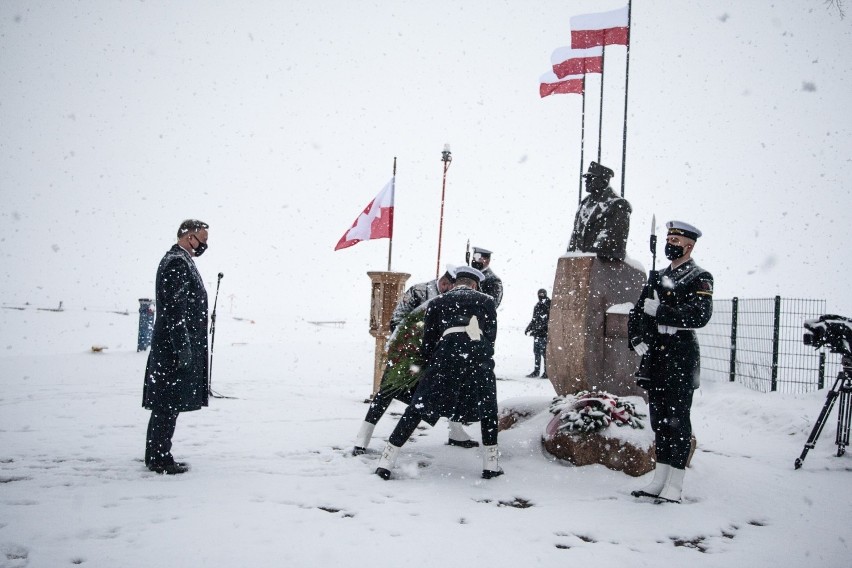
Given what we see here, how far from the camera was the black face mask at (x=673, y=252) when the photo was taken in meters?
3.94

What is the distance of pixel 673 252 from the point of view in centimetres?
395

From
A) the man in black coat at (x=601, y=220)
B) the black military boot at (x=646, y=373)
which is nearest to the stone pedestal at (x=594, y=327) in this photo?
the man in black coat at (x=601, y=220)

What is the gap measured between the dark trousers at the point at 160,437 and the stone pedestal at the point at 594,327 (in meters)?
3.94

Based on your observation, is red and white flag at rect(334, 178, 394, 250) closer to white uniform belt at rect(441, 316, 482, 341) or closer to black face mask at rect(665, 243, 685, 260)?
white uniform belt at rect(441, 316, 482, 341)

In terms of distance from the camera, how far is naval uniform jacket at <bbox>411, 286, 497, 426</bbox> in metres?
4.09

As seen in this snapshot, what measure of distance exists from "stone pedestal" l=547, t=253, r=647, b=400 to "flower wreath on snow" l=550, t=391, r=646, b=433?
678mm

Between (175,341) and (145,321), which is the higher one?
(175,341)

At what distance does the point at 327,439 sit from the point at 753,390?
291 inches

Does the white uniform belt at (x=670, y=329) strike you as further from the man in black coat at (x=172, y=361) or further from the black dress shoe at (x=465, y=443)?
the man in black coat at (x=172, y=361)

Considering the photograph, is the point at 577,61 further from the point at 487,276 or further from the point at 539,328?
the point at 539,328

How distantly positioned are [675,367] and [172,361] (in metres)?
3.84

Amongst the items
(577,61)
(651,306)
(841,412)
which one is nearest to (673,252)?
(651,306)

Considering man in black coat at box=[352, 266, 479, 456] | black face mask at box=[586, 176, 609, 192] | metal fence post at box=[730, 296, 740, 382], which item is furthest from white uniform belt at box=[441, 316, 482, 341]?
metal fence post at box=[730, 296, 740, 382]

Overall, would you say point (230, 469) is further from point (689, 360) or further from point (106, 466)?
point (689, 360)
